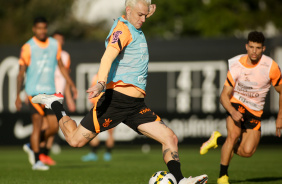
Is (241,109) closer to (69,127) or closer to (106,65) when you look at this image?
(69,127)

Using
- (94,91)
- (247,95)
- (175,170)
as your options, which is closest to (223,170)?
(247,95)

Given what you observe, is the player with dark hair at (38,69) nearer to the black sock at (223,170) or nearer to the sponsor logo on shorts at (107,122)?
the black sock at (223,170)

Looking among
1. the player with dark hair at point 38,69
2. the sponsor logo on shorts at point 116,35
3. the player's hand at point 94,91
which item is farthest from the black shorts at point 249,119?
the player with dark hair at point 38,69

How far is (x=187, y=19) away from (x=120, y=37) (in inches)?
1731

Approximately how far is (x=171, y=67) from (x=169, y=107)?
1.56 meters

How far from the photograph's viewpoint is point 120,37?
844 cm

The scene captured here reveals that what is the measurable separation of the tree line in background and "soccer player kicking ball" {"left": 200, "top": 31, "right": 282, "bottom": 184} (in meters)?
32.1

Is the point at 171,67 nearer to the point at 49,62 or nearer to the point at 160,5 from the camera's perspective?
the point at 49,62

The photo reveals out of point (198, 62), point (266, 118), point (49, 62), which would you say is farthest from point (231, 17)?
point (49, 62)

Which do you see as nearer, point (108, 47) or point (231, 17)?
point (108, 47)

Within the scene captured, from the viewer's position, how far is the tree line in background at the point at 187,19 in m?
43.8

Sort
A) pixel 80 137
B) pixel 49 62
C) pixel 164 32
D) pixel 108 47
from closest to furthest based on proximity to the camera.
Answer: pixel 108 47
pixel 80 137
pixel 49 62
pixel 164 32

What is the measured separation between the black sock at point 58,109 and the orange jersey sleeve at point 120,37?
1.56 meters

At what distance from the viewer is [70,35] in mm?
49500
